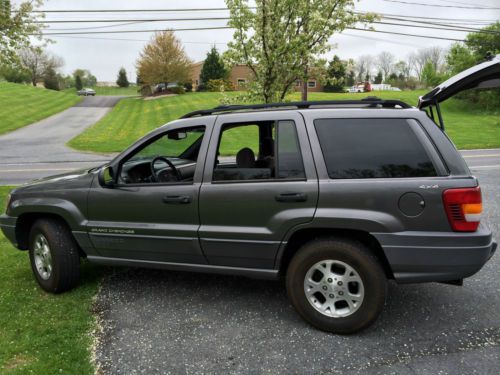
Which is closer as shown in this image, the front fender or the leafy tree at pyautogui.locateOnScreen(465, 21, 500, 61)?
the front fender

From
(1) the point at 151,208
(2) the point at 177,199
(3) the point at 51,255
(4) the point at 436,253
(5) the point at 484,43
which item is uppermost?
(5) the point at 484,43

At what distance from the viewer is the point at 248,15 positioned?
26.8ft

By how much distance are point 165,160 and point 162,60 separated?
151 ft

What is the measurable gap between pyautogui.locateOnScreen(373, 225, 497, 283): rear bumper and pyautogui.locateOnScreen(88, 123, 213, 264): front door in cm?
158

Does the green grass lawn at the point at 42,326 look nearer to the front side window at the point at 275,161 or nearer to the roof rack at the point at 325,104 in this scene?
the front side window at the point at 275,161

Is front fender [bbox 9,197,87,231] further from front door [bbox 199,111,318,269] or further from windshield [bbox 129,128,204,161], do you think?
front door [bbox 199,111,318,269]

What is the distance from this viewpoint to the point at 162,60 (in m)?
46.9

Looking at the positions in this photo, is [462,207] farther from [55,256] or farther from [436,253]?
[55,256]

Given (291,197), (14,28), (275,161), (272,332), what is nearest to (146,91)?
(14,28)

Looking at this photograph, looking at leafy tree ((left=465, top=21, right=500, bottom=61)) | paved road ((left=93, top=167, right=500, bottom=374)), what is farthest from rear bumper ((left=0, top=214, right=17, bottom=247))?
leafy tree ((left=465, top=21, right=500, bottom=61))

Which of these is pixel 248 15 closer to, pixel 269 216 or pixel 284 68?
pixel 284 68

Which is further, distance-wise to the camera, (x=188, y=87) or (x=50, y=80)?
(x=50, y=80)

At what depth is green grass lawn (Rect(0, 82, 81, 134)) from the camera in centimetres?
3010

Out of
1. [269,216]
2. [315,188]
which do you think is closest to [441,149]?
[315,188]
